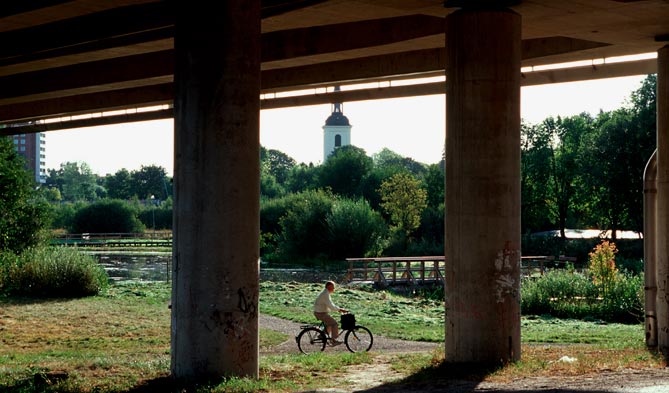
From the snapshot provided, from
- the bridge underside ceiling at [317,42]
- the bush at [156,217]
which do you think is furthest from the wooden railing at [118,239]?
the bridge underside ceiling at [317,42]

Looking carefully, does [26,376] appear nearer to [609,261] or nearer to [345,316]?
[345,316]

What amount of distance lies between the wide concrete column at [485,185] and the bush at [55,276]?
2245 centimetres

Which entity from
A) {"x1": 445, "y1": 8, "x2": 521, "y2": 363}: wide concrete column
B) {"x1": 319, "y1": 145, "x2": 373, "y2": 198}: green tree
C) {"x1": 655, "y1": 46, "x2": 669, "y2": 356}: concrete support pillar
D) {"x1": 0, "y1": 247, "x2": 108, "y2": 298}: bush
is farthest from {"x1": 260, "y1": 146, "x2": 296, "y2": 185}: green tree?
{"x1": 445, "y1": 8, "x2": 521, "y2": 363}: wide concrete column

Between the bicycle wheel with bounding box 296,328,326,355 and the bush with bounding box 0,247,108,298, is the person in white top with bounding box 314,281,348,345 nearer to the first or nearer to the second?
the bicycle wheel with bounding box 296,328,326,355

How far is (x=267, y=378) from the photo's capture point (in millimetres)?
12773

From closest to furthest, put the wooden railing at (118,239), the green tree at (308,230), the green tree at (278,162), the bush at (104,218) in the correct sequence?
the green tree at (308,230)
the wooden railing at (118,239)
the bush at (104,218)
the green tree at (278,162)

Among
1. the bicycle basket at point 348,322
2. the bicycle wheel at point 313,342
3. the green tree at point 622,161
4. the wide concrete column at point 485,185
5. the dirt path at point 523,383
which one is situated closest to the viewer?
the dirt path at point 523,383

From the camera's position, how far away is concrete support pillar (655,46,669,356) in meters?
16.6

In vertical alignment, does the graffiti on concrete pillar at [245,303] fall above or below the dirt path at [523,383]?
above

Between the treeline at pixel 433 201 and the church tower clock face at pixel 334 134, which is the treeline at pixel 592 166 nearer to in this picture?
the treeline at pixel 433 201

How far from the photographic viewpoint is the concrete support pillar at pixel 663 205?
16594mm

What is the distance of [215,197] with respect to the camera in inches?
480

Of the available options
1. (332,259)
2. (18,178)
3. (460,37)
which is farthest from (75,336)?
(332,259)

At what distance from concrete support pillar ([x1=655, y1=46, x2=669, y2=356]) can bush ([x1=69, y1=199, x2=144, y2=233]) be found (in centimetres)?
7151
